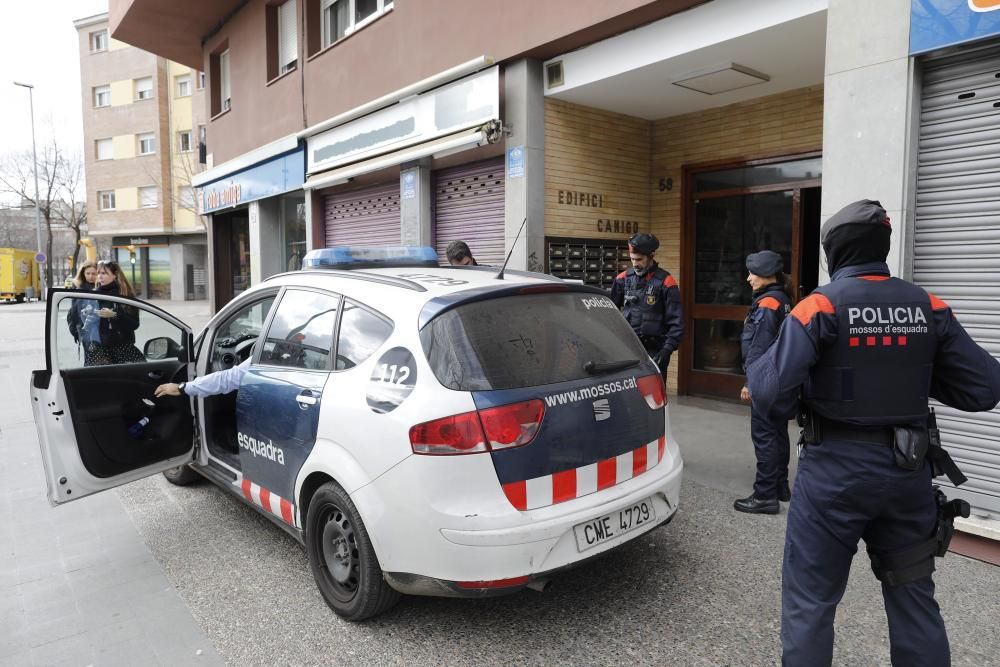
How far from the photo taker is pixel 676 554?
3.64 meters

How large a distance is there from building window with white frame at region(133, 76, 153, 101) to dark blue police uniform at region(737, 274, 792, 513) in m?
38.2

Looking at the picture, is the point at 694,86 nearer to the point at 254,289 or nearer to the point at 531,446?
the point at 254,289

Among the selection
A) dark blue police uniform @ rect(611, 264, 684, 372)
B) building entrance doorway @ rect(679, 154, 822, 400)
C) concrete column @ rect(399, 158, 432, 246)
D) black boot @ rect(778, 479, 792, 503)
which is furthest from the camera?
concrete column @ rect(399, 158, 432, 246)

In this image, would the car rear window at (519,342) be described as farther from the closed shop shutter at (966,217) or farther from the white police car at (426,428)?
the closed shop shutter at (966,217)

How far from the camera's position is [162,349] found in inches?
171

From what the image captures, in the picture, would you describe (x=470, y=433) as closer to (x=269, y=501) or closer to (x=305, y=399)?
(x=305, y=399)

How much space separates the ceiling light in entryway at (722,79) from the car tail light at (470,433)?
15.9 feet

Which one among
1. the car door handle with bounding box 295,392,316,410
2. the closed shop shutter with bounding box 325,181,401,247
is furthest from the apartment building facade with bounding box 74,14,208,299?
the car door handle with bounding box 295,392,316,410

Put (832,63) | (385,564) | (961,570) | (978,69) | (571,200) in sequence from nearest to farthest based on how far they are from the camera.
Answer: (385,564) → (961,570) → (978,69) → (832,63) → (571,200)

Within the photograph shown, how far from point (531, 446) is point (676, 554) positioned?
1542 mm

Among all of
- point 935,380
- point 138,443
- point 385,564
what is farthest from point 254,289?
point 935,380

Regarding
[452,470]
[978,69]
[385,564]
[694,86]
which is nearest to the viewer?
[452,470]

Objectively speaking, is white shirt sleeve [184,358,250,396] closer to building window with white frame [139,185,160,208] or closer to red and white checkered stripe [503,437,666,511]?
red and white checkered stripe [503,437,666,511]

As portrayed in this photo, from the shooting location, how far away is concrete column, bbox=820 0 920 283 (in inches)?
159
